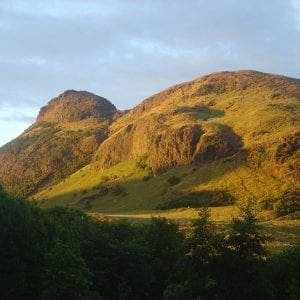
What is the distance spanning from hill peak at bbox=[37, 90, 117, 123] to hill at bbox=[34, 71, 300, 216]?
3389cm

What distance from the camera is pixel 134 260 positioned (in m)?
39.3

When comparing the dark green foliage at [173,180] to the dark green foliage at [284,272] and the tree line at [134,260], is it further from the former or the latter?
the dark green foliage at [284,272]

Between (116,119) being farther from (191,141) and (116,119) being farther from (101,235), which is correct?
(101,235)

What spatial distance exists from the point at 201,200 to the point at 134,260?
114 feet

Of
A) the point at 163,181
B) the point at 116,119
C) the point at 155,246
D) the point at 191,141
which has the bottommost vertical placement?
the point at 155,246

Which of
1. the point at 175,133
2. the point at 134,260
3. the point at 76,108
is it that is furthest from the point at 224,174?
the point at 76,108

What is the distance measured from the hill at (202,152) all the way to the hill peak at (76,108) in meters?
33.9

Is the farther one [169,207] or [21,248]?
[169,207]

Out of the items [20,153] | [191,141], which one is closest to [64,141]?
[20,153]

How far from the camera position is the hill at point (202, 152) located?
7512 cm

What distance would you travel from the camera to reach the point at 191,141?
94312mm

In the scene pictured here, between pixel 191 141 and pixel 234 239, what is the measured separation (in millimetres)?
66334

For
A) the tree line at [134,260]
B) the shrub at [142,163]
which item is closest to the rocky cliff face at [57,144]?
the shrub at [142,163]

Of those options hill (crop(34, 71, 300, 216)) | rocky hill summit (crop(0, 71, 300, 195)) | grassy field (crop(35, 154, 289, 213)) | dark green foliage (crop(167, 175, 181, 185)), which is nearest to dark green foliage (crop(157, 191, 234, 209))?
hill (crop(34, 71, 300, 216))
